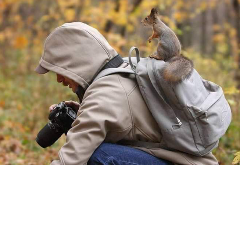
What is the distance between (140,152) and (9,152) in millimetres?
2751

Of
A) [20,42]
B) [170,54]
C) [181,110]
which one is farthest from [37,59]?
[181,110]

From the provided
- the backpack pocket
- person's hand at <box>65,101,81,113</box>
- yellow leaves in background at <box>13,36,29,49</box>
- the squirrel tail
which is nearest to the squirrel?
the squirrel tail

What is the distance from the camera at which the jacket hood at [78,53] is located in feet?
9.43

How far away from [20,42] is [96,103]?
28.4 feet

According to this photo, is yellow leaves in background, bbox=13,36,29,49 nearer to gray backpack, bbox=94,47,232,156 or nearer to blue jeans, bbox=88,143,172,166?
gray backpack, bbox=94,47,232,156

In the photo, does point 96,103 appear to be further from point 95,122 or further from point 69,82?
point 69,82

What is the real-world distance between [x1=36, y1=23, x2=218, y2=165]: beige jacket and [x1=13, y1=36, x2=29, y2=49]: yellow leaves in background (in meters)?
8.09

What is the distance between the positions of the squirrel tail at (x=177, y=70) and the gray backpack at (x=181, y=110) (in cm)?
3

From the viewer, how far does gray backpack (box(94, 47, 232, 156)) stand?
2.67 m

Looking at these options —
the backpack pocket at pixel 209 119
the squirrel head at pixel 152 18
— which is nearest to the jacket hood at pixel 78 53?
the squirrel head at pixel 152 18

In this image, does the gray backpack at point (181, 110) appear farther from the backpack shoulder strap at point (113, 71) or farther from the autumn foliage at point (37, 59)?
the autumn foliage at point (37, 59)
